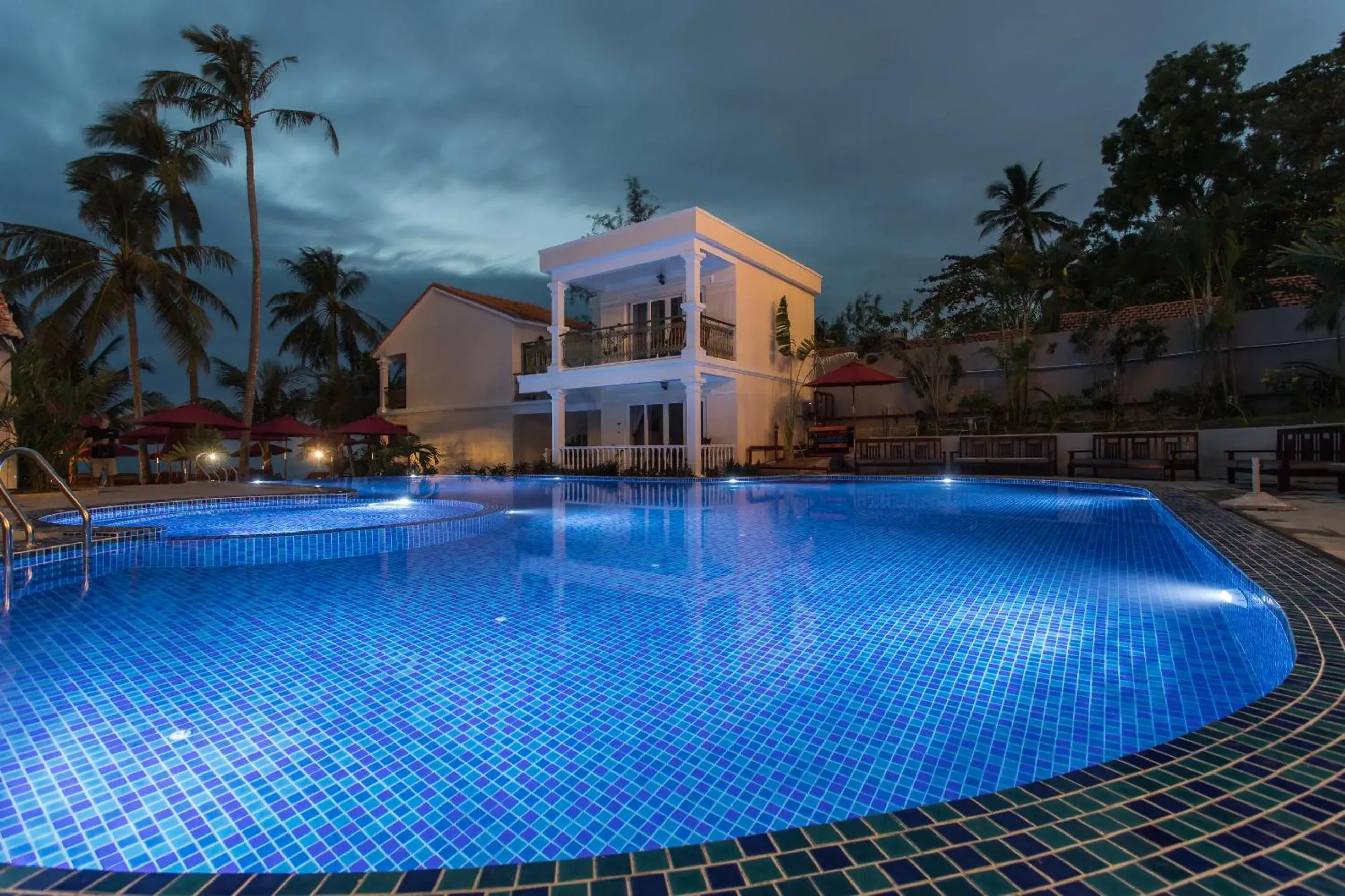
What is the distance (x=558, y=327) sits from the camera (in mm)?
17234

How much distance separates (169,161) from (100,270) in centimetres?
349

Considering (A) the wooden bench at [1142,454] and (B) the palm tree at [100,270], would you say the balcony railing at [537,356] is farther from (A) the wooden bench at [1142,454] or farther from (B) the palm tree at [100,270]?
(A) the wooden bench at [1142,454]

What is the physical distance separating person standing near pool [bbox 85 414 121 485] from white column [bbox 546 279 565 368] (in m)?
12.6

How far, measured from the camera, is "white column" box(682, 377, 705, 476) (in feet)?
48.7

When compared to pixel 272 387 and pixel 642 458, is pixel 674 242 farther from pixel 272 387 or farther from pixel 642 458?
pixel 272 387

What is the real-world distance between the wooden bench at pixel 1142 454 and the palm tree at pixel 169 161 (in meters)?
22.7

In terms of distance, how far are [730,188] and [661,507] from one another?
69.4 feet

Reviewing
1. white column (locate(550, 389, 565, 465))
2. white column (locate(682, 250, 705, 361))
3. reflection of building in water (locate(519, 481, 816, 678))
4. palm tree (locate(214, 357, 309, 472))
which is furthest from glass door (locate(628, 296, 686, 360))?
palm tree (locate(214, 357, 309, 472))

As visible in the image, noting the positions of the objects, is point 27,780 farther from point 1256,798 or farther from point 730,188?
point 730,188

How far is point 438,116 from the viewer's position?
74.9ft

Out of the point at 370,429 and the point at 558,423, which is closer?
the point at 558,423

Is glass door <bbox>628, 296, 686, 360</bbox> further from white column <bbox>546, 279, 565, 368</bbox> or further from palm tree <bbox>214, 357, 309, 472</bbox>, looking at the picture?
palm tree <bbox>214, 357, 309, 472</bbox>

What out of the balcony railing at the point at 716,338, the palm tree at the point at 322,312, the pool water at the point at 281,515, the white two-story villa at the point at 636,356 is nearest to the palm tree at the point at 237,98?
the white two-story villa at the point at 636,356

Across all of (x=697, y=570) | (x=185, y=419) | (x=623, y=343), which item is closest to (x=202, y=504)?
(x=185, y=419)
